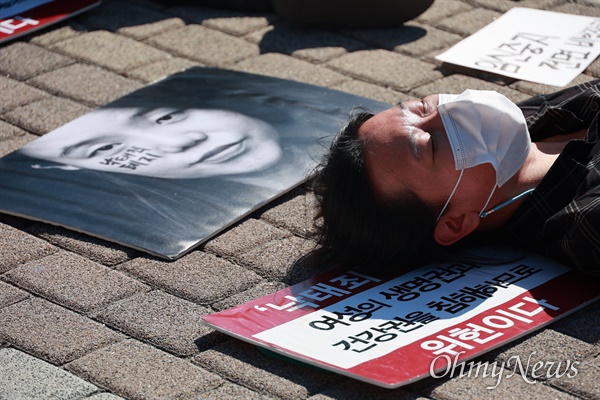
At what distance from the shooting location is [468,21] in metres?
4.70

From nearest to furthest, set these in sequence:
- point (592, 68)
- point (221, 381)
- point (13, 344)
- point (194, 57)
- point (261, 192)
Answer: point (221, 381) < point (13, 344) < point (261, 192) < point (592, 68) < point (194, 57)

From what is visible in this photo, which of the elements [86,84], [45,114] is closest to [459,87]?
[86,84]

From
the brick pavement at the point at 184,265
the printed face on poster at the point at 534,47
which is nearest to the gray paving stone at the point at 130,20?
the brick pavement at the point at 184,265

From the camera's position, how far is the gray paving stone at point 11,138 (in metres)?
3.72

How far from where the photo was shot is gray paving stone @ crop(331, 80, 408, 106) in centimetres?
397

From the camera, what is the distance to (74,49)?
461cm

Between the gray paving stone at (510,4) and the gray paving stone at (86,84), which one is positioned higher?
the gray paving stone at (510,4)

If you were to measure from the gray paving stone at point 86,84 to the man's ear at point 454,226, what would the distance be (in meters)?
1.79

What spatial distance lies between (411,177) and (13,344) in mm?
1195

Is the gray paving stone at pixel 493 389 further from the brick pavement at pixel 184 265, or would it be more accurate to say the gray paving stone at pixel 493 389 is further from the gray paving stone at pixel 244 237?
the gray paving stone at pixel 244 237

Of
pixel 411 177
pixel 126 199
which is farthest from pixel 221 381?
pixel 126 199

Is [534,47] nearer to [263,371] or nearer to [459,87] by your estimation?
[459,87]

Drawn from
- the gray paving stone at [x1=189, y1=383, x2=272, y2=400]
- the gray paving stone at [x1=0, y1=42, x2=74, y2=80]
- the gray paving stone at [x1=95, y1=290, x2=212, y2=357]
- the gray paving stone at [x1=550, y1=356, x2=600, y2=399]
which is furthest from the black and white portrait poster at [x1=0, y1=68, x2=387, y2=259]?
the gray paving stone at [x1=550, y1=356, x2=600, y2=399]

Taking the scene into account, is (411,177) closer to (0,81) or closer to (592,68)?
(592,68)
